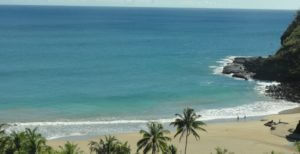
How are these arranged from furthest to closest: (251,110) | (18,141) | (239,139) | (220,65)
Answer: (220,65)
(251,110)
(239,139)
(18,141)

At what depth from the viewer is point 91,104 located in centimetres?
9038

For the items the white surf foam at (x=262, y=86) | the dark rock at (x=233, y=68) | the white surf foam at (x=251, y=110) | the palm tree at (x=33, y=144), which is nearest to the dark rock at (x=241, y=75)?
the dark rock at (x=233, y=68)

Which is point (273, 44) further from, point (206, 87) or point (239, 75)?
point (206, 87)

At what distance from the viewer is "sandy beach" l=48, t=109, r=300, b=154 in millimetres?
64688

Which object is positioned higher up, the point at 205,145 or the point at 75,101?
the point at 75,101

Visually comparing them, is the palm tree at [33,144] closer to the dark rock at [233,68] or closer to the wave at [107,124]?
the wave at [107,124]

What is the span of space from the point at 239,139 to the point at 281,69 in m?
49.4

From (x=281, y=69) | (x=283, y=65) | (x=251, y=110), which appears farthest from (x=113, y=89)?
(x=283, y=65)

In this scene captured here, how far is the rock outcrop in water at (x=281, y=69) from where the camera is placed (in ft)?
337

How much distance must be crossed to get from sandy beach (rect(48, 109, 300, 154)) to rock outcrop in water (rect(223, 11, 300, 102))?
75.5ft

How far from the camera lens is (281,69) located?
114 metres

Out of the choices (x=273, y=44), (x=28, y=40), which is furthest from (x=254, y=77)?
(x=28, y=40)

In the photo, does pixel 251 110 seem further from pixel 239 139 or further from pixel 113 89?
pixel 113 89

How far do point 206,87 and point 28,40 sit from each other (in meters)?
110
